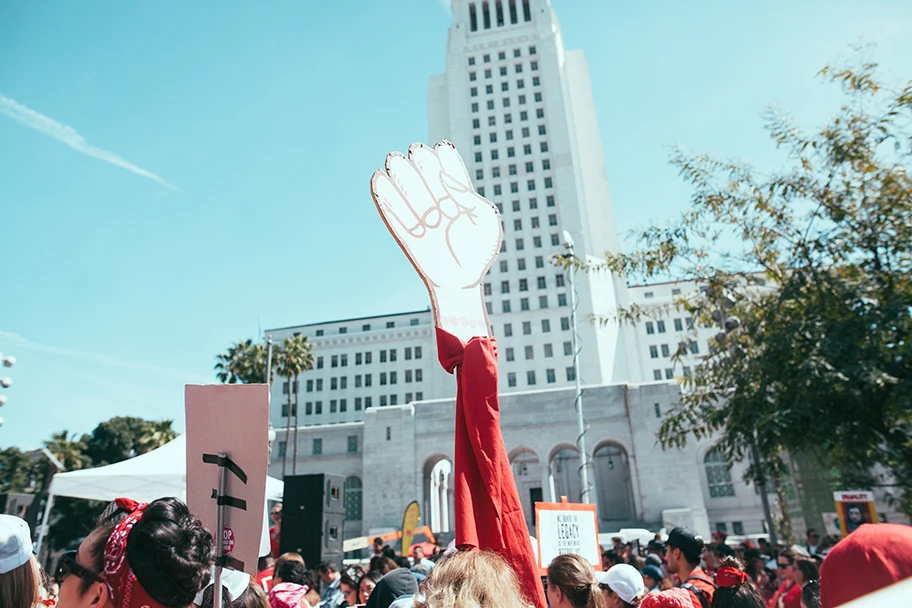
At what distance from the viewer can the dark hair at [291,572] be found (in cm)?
569

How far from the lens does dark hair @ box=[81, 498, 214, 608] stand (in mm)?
2057

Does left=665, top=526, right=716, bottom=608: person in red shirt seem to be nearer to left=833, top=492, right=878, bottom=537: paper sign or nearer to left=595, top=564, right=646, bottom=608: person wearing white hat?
left=595, top=564, right=646, bottom=608: person wearing white hat

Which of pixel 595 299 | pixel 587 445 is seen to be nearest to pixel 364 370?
pixel 595 299

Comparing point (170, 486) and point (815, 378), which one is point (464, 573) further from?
point (170, 486)

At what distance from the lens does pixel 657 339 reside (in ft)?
240

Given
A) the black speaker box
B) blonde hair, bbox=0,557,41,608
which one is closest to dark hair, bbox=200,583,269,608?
blonde hair, bbox=0,557,41,608

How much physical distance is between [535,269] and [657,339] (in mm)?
18838

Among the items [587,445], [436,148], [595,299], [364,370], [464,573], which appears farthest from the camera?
[364,370]

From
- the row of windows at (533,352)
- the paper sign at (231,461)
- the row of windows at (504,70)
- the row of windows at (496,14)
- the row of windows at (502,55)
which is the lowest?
the paper sign at (231,461)

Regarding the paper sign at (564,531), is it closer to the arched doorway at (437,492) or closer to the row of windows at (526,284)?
the arched doorway at (437,492)

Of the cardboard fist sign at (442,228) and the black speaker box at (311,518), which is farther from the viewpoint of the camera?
the black speaker box at (311,518)

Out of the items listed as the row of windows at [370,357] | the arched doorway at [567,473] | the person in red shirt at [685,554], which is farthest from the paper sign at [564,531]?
the row of windows at [370,357]

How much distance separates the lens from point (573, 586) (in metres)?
3.43

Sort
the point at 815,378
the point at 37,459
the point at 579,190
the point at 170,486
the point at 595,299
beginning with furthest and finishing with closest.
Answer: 1. the point at 579,190
2. the point at 595,299
3. the point at 37,459
4. the point at 170,486
5. the point at 815,378
